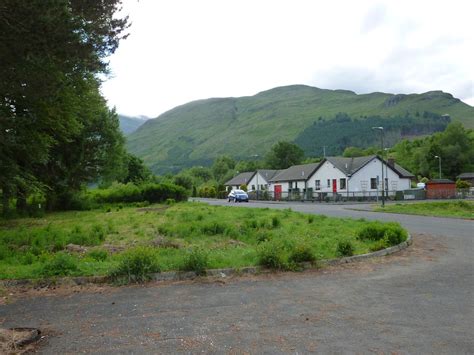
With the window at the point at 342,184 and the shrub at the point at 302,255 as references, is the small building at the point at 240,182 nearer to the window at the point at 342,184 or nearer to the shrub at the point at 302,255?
the window at the point at 342,184

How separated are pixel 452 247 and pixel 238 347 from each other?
1106cm

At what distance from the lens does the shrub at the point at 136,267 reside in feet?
29.7

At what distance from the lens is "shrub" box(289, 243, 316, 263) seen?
1033cm

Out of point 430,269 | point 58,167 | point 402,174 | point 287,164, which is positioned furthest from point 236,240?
point 287,164

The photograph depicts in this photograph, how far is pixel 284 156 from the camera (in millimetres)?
120375

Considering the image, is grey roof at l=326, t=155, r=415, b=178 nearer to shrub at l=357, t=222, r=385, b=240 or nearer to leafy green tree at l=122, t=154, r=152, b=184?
leafy green tree at l=122, t=154, r=152, b=184

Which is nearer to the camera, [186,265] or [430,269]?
[186,265]

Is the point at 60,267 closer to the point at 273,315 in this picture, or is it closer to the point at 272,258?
the point at 272,258

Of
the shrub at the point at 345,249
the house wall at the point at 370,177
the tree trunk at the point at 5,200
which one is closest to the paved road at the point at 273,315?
the shrub at the point at 345,249

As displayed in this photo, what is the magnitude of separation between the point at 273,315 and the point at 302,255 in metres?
4.01

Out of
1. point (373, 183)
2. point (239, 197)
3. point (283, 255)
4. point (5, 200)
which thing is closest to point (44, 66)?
point (283, 255)

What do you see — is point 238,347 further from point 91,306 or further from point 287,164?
point 287,164

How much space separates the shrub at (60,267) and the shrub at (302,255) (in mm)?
4961

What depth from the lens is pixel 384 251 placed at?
40.6ft
